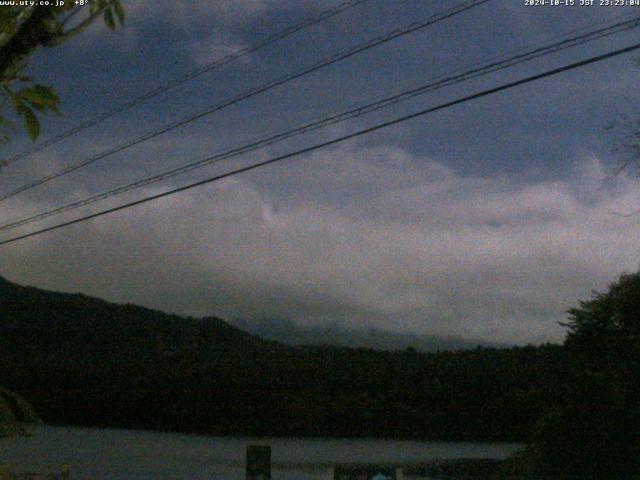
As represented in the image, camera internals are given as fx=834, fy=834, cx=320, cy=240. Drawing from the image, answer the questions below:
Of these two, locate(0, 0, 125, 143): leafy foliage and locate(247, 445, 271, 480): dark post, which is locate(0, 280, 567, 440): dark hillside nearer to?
locate(247, 445, 271, 480): dark post

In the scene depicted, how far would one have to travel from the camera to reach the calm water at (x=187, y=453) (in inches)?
783

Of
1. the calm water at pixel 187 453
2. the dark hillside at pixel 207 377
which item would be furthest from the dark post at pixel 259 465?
the dark hillside at pixel 207 377

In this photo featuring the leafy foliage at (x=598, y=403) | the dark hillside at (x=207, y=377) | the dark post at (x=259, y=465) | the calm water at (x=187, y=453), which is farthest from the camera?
the dark hillside at (x=207, y=377)

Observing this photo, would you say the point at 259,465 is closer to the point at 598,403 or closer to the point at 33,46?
the point at 33,46

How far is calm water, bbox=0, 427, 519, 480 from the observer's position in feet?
65.3

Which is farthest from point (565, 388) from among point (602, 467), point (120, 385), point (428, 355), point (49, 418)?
point (49, 418)

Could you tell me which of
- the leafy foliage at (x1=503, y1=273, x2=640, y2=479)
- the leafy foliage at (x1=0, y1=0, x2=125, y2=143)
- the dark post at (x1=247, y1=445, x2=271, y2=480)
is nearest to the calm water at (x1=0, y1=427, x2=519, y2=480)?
the leafy foliage at (x1=503, y1=273, x2=640, y2=479)

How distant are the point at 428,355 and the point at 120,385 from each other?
12286 mm

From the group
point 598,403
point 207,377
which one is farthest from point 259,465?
point 207,377

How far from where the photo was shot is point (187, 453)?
82.0ft

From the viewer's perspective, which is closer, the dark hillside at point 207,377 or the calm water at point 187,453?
the calm water at point 187,453

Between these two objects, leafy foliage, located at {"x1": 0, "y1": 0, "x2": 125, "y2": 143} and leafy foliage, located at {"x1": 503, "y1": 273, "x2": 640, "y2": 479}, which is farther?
leafy foliage, located at {"x1": 503, "y1": 273, "x2": 640, "y2": 479}

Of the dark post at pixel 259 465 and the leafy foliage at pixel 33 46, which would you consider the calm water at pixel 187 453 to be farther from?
the leafy foliage at pixel 33 46

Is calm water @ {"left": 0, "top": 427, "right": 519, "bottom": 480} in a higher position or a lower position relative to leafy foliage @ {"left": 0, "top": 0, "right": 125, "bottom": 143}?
lower
